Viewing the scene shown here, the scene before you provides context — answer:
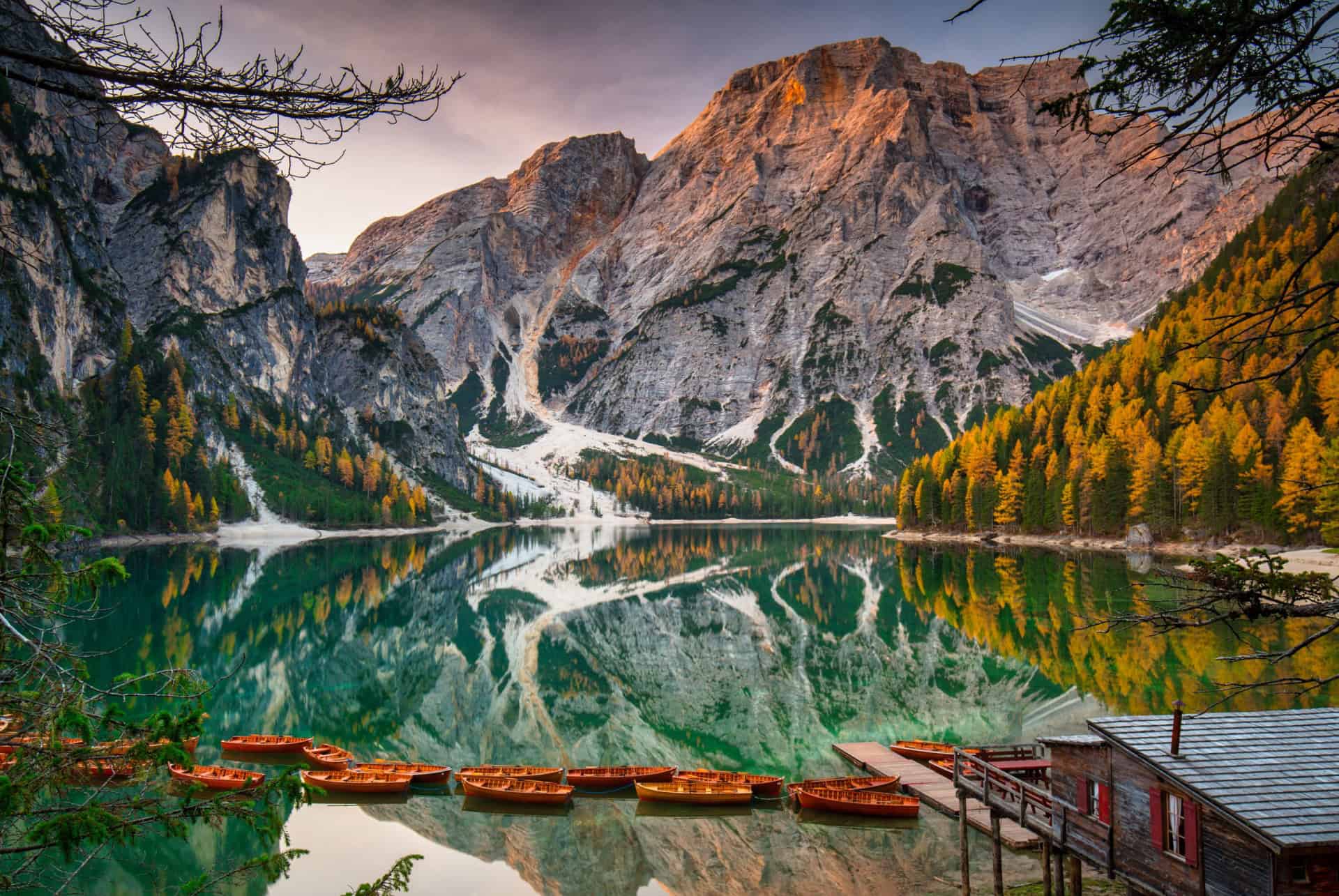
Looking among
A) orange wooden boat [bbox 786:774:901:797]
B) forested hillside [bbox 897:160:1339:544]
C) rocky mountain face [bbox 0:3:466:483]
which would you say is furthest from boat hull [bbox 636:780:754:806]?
rocky mountain face [bbox 0:3:466:483]

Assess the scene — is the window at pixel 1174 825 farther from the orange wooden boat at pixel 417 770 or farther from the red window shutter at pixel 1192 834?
the orange wooden boat at pixel 417 770

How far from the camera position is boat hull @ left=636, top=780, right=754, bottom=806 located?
971 inches

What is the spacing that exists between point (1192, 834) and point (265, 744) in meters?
29.0

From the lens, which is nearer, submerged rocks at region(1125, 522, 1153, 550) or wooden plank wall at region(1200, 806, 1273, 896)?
wooden plank wall at region(1200, 806, 1273, 896)

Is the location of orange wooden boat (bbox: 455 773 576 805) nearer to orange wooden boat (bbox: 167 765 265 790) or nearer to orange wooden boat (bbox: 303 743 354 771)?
orange wooden boat (bbox: 303 743 354 771)

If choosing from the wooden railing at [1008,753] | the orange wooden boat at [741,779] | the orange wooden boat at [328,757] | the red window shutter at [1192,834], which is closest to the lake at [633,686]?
the orange wooden boat at [741,779]

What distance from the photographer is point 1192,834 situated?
1254 cm

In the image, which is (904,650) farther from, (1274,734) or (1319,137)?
(1319,137)

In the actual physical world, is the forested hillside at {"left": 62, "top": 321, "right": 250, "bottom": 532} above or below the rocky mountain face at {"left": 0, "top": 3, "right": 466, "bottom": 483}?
below

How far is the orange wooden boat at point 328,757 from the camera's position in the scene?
26.9m

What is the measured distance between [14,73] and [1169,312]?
14429 cm

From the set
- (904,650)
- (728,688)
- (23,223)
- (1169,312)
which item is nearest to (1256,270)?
(1169,312)

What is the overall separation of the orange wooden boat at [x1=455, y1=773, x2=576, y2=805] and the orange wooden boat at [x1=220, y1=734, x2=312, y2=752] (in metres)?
7.88

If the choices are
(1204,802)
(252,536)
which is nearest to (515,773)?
(1204,802)
